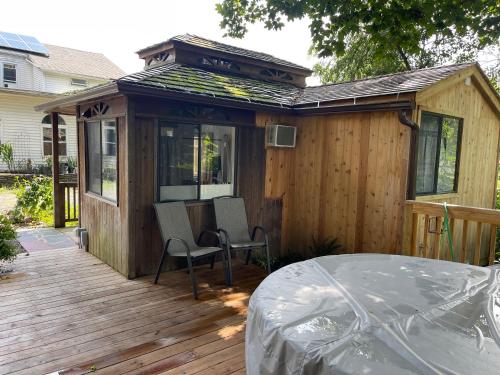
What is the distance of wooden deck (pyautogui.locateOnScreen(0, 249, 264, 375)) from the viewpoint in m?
2.70

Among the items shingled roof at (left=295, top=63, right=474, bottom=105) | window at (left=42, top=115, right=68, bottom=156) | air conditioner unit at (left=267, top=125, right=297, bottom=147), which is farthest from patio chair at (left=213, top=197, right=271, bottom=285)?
window at (left=42, top=115, right=68, bottom=156)

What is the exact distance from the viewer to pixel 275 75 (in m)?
7.06

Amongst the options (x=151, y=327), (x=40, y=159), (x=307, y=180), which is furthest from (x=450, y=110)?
(x=40, y=159)

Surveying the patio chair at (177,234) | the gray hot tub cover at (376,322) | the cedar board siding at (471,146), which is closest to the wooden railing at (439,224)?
the cedar board siding at (471,146)

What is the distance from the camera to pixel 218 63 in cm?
618

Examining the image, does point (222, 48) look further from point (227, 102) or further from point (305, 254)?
point (305, 254)

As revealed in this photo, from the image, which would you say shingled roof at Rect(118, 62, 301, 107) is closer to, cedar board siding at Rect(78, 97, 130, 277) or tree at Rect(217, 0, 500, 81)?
cedar board siding at Rect(78, 97, 130, 277)

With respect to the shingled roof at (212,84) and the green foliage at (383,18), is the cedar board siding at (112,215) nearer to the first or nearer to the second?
the shingled roof at (212,84)

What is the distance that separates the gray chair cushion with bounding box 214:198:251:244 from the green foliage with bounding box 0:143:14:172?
1163 cm

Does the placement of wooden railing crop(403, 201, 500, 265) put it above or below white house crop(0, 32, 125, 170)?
below

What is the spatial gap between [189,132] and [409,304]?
3829 mm

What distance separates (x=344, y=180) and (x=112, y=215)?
3.27 m

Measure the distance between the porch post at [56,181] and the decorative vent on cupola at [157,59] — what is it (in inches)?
83.4

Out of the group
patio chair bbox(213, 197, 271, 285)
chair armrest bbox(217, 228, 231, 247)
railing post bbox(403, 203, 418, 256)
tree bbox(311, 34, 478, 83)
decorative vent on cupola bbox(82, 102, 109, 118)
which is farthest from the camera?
tree bbox(311, 34, 478, 83)
